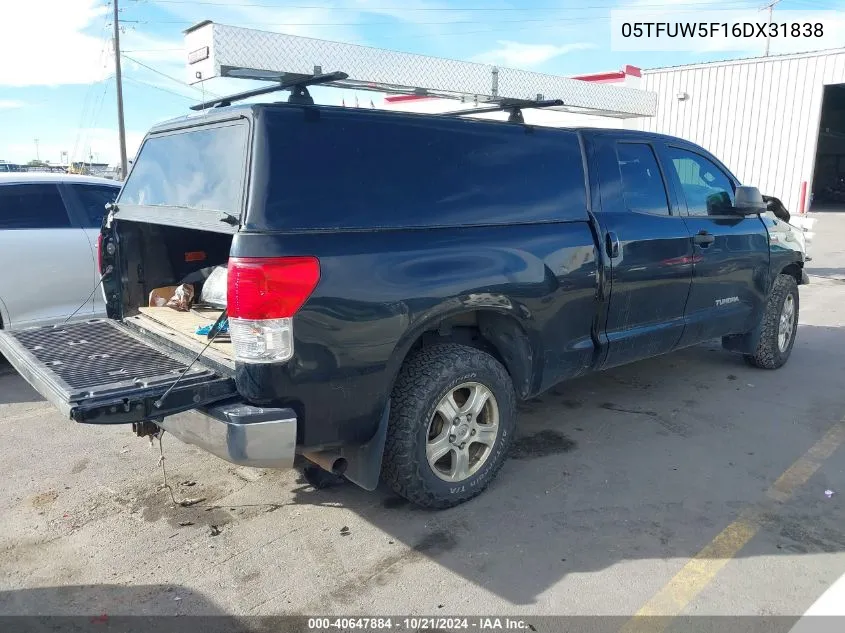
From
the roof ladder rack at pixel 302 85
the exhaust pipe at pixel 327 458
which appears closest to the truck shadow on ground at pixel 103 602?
the exhaust pipe at pixel 327 458

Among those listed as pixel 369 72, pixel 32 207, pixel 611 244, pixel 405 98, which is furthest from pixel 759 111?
pixel 32 207

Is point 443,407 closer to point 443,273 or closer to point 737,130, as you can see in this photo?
point 443,273

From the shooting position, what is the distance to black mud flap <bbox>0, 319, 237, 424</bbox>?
2.61 m

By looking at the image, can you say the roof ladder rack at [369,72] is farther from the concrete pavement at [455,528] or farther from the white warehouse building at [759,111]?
the white warehouse building at [759,111]

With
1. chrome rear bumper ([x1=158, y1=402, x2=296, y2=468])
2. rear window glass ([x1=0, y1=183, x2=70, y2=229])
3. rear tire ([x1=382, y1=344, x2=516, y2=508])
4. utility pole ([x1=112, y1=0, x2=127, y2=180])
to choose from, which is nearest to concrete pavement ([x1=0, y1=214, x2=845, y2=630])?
rear tire ([x1=382, y1=344, x2=516, y2=508])

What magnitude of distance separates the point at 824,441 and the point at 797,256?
2.06 metres

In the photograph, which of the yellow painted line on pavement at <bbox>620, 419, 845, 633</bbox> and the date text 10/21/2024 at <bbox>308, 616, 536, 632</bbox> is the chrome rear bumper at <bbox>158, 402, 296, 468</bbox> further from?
the yellow painted line on pavement at <bbox>620, 419, 845, 633</bbox>

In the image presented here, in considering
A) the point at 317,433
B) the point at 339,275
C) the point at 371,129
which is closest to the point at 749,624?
the point at 317,433

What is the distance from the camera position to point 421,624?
2635 millimetres

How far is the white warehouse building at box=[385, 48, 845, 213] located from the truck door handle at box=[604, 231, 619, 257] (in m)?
16.3

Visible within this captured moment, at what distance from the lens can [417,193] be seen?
3164 millimetres

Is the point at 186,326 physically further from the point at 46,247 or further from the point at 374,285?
the point at 46,247

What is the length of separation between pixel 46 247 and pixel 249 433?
4.07 m

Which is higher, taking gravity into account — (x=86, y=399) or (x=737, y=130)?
(x=737, y=130)
